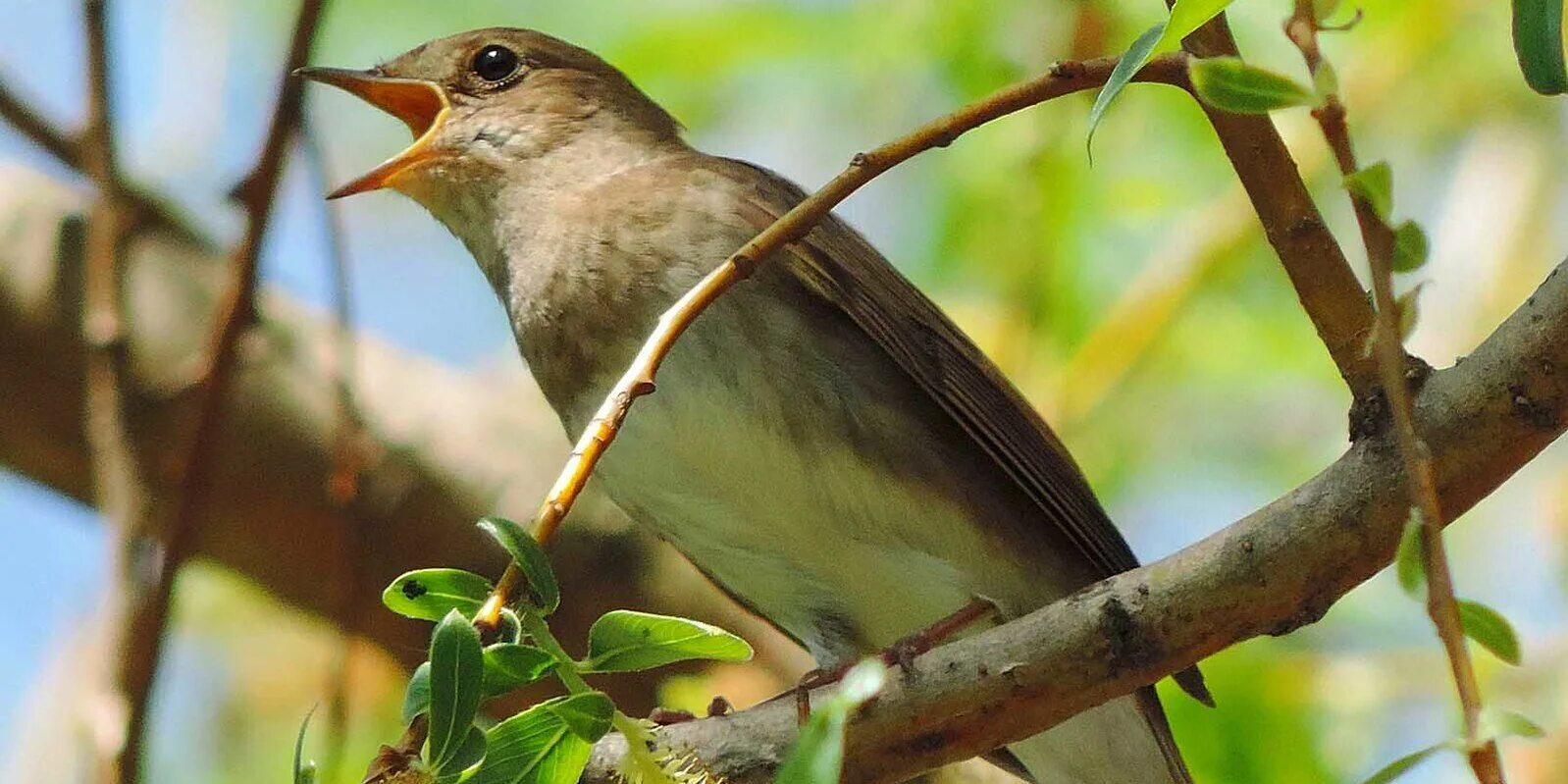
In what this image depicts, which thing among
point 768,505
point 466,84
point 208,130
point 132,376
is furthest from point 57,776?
point 768,505

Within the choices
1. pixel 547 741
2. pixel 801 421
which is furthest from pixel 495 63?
pixel 547 741

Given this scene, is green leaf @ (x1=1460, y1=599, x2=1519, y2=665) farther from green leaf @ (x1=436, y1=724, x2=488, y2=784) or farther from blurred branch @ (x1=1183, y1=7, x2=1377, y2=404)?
green leaf @ (x1=436, y1=724, x2=488, y2=784)

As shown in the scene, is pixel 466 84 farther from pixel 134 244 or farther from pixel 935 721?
pixel 935 721

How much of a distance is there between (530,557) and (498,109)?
2.37 m

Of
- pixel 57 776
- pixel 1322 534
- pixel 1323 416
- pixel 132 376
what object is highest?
pixel 1323 416

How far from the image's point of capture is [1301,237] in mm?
2037

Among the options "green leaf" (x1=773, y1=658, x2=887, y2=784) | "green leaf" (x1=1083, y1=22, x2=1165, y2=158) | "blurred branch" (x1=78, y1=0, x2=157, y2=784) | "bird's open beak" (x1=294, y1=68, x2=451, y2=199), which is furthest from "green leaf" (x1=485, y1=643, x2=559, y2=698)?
"bird's open beak" (x1=294, y1=68, x2=451, y2=199)

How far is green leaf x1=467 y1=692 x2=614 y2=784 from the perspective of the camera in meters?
1.60

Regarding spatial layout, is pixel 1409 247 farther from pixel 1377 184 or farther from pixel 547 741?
pixel 547 741

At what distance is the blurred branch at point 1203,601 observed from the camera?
194 centimetres

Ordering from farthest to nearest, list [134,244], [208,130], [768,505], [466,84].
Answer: [208,130], [134,244], [466,84], [768,505]

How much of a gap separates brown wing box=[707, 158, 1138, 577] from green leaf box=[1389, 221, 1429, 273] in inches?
72.1

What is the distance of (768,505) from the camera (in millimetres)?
3207

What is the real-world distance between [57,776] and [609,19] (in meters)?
2.54
